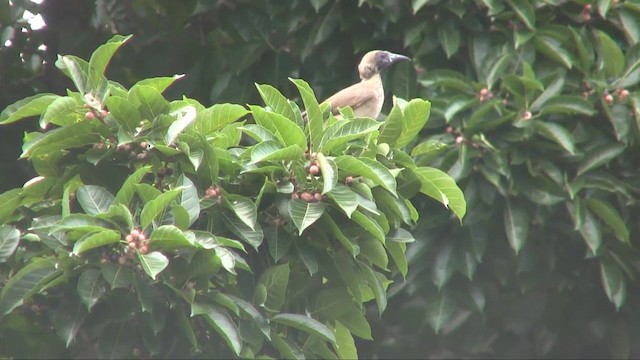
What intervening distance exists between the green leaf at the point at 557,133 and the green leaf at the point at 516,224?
1.25 feet

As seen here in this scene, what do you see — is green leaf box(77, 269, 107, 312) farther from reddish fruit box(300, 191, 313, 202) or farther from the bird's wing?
the bird's wing

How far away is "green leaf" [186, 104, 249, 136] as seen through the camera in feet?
14.0

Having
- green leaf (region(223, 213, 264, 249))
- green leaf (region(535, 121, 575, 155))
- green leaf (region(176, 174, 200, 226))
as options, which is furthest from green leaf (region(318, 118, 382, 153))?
green leaf (region(535, 121, 575, 155))

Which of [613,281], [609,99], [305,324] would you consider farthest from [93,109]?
[613,281]

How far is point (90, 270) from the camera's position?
3947mm

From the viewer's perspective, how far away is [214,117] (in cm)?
431

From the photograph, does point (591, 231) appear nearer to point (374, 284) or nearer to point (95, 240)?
point (374, 284)

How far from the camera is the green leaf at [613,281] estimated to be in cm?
608

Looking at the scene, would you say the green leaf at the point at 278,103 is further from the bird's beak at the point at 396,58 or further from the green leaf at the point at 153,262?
the bird's beak at the point at 396,58

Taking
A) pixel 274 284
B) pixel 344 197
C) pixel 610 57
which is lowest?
pixel 610 57

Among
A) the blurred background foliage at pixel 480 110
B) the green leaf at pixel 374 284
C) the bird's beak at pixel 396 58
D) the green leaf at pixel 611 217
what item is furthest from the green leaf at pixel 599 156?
the green leaf at pixel 374 284

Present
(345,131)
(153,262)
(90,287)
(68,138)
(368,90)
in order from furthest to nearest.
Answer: (368,90)
(345,131)
(68,138)
(90,287)
(153,262)

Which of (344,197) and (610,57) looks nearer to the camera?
(344,197)

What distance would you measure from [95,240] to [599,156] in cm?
308
